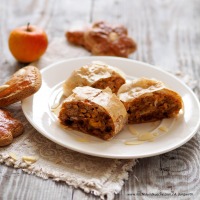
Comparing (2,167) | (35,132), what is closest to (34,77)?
(35,132)

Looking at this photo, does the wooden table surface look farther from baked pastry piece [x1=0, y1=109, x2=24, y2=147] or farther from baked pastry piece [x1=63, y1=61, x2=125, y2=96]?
baked pastry piece [x1=63, y1=61, x2=125, y2=96]

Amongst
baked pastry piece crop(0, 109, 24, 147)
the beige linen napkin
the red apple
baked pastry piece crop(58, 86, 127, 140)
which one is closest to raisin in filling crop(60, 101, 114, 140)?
baked pastry piece crop(58, 86, 127, 140)

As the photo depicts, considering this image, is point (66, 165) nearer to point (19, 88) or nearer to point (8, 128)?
point (8, 128)

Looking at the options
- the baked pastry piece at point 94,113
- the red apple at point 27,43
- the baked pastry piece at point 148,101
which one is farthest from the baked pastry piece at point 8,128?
the red apple at point 27,43

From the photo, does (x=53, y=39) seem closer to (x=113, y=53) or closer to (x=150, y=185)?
(x=113, y=53)

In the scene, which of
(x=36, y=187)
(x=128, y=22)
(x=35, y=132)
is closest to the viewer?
(x=36, y=187)

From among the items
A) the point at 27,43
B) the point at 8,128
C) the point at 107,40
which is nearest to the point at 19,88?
the point at 8,128

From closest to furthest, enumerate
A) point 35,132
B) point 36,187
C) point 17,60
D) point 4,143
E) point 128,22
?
point 36,187, point 4,143, point 35,132, point 17,60, point 128,22
